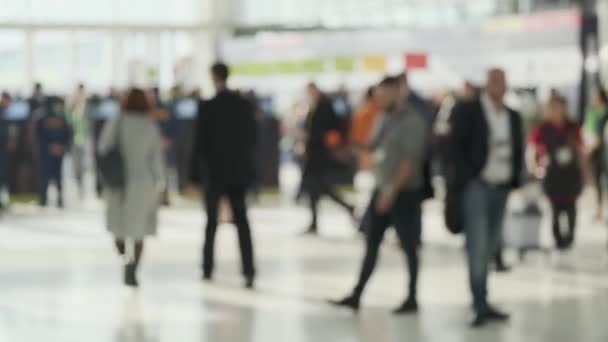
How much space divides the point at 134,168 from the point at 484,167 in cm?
314

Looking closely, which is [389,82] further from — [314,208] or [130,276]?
[314,208]

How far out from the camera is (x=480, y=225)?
881 cm

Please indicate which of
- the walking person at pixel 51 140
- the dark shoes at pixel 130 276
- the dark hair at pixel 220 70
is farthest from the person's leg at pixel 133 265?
the walking person at pixel 51 140

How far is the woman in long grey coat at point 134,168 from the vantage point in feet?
35.1

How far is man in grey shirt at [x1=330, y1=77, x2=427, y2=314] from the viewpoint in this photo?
9.20 meters

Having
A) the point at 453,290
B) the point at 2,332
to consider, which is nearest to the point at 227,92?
the point at 453,290

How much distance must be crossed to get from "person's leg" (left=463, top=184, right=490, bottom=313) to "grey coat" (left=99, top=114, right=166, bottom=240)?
291cm

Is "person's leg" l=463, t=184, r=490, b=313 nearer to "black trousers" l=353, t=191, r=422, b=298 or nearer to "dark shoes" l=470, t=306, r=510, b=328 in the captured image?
"dark shoes" l=470, t=306, r=510, b=328

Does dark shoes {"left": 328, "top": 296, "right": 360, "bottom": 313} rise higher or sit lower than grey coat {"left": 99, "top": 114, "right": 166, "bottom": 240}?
lower

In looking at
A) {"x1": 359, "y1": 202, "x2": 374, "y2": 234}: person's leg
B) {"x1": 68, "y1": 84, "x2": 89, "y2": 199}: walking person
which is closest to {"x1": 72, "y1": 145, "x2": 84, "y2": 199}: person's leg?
{"x1": 68, "y1": 84, "x2": 89, "y2": 199}: walking person

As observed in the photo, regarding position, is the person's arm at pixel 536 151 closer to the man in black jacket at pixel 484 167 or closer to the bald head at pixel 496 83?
the man in black jacket at pixel 484 167

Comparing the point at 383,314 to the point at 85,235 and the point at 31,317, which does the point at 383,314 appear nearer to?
the point at 31,317

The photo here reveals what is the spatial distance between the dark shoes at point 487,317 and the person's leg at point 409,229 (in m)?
0.59

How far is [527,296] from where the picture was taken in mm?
10180
